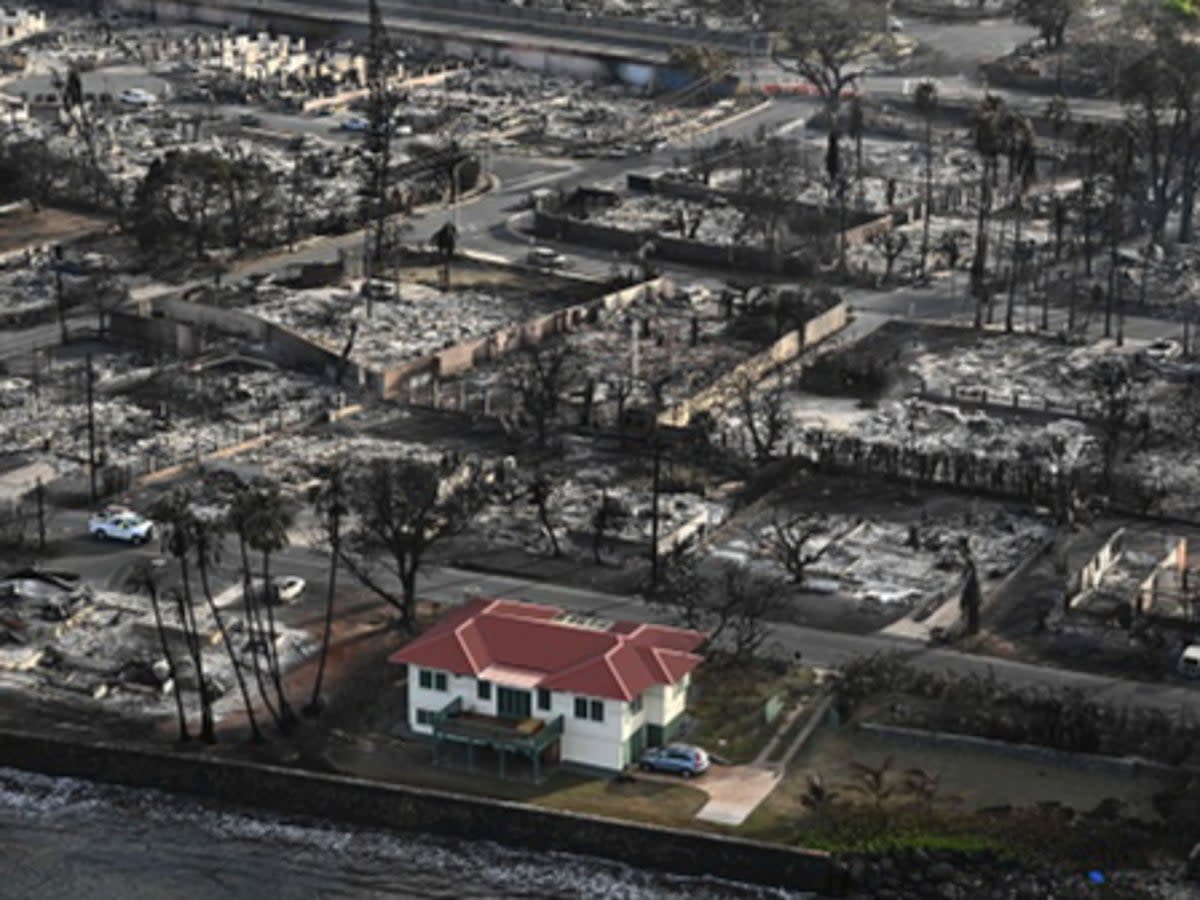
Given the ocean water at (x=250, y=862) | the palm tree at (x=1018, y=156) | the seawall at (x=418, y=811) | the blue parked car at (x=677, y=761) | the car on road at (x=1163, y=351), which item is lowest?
the ocean water at (x=250, y=862)

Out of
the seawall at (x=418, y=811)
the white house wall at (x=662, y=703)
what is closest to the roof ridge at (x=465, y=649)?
the seawall at (x=418, y=811)

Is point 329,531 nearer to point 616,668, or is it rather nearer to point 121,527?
point 121,527

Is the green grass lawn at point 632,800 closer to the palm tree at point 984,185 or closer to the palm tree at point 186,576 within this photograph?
the palm tree at point 186,576

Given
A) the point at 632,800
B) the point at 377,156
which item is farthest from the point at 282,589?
the point at 377,156

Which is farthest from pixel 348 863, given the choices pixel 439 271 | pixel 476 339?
pixel 439 271

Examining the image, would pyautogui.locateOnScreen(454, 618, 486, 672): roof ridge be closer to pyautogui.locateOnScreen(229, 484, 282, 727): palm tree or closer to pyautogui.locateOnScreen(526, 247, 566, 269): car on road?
pyautogui.locateOnScreen(229, 484, 282, 727): palm tree

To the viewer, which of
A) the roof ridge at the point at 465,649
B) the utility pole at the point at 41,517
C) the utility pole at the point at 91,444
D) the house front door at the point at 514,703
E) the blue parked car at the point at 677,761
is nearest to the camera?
the blue parked car at the point at 677,761

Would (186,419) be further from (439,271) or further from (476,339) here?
(439,271)

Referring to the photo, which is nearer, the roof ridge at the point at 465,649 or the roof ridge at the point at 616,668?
the roof ridge at the point at 616,668
